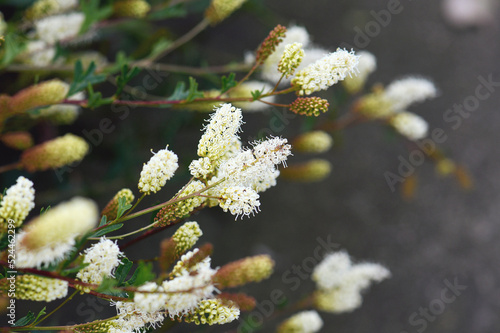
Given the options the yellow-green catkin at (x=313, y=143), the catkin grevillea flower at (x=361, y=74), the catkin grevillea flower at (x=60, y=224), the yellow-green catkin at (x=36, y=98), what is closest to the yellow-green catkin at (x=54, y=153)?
the yellow-green catkin at (x=36, y=98)

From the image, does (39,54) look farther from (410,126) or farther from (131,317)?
(410,126)

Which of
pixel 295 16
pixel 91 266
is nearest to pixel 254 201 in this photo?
pixel 91 266

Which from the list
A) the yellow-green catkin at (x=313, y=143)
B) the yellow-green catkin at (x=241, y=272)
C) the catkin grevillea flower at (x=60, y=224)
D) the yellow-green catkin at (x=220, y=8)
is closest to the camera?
the catkin grevillea flower at (x=60, y=224)

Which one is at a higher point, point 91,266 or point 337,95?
point 337,95

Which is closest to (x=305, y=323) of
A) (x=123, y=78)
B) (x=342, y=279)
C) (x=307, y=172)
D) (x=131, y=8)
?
(x=342, y=279)

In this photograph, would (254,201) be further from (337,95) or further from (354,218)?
(354,218)

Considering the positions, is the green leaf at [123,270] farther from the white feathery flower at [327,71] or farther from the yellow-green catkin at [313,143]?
the yellow-green catkin at [313,143]
